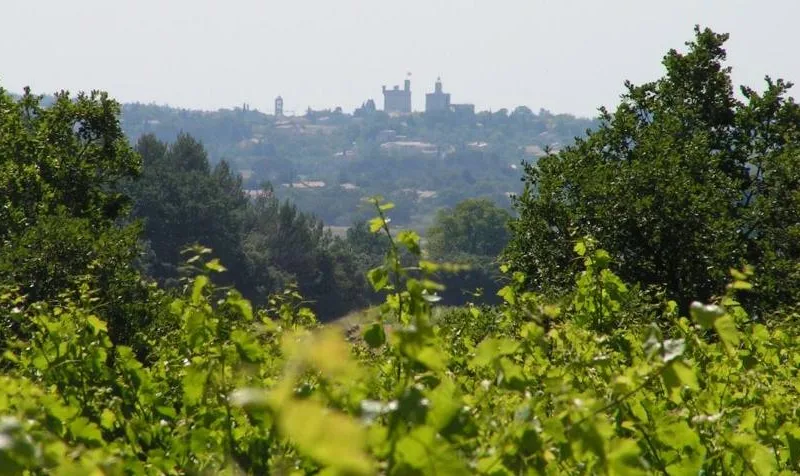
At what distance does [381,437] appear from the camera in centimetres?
247

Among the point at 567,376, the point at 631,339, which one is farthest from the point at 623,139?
the point at 567,376

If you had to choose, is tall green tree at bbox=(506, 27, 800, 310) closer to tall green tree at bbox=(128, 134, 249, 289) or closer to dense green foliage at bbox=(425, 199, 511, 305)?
tall green tree at bbox=(128, 134, 249, 289)

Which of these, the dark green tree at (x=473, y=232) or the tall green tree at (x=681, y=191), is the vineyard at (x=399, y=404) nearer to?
the tall green tree at (x=681, y=191)

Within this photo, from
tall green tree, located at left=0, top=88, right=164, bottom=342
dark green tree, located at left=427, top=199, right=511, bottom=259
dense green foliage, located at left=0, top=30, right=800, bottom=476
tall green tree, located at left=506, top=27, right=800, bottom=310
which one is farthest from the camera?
dark green tree, located at left=427, top=199, right=511, bottom=259

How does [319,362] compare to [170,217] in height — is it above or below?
above

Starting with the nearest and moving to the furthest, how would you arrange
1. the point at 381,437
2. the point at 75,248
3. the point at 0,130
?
1. the point at 381,437
2. the point at 75,248
3. the point at 0,130

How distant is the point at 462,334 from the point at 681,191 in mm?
15994

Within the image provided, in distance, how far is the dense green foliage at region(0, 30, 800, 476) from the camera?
9.05 feet

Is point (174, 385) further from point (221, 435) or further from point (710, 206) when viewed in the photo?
point (710, 206)

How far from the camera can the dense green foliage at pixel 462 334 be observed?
2.76m

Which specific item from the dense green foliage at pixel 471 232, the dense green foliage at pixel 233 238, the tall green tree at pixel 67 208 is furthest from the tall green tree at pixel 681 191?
the dense green foliage at pixel 471 232

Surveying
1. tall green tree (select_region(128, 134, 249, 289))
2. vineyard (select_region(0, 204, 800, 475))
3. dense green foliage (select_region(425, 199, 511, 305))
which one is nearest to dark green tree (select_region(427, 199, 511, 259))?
dense green foliage (select_region(425, 199, 511, 305))

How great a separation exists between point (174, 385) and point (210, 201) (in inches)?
3345

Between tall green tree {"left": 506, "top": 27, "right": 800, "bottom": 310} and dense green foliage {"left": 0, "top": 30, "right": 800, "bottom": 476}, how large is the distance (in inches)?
2.8
